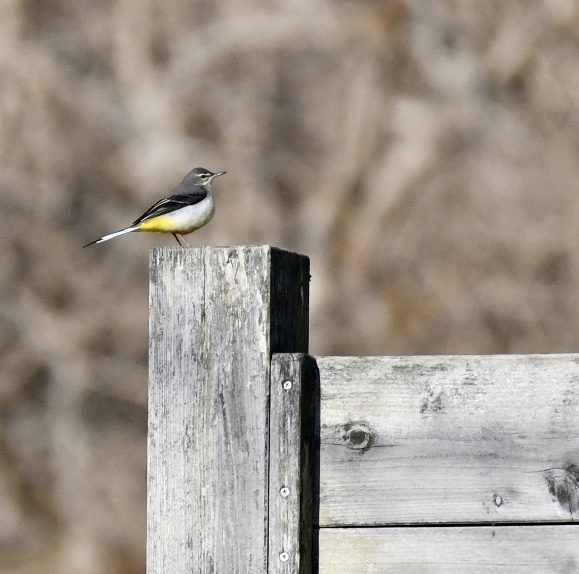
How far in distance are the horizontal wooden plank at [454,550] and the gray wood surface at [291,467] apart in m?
0.07

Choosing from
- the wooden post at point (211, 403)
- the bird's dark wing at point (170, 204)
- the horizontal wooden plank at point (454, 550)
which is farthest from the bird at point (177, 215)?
the horizontal wooden plank at point (454, 550)

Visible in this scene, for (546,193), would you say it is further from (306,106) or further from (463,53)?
(306,106)

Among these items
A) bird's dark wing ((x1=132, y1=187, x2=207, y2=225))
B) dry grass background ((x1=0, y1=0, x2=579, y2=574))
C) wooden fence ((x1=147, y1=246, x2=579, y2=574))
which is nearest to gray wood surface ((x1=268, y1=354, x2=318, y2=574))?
wooden fence ((x1=147, y1=246, x2=579, y2=574))

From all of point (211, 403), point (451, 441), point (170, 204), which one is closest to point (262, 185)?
point (170, 204)

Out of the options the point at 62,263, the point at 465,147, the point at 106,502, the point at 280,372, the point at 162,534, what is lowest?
the point at 162,534

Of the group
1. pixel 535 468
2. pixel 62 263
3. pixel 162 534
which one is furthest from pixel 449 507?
pixel 62 263

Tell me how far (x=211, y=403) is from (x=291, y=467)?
0.19m

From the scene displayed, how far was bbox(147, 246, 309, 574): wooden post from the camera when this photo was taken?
216cm

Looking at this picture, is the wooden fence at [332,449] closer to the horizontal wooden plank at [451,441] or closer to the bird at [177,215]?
the horizontal wooden plank at [451,441]

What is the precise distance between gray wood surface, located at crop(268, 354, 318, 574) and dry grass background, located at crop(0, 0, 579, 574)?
20.2ft

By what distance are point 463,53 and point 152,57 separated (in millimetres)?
2427

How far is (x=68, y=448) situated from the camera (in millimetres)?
8641

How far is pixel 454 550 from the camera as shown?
6.88ft

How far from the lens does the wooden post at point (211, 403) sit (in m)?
2.16
